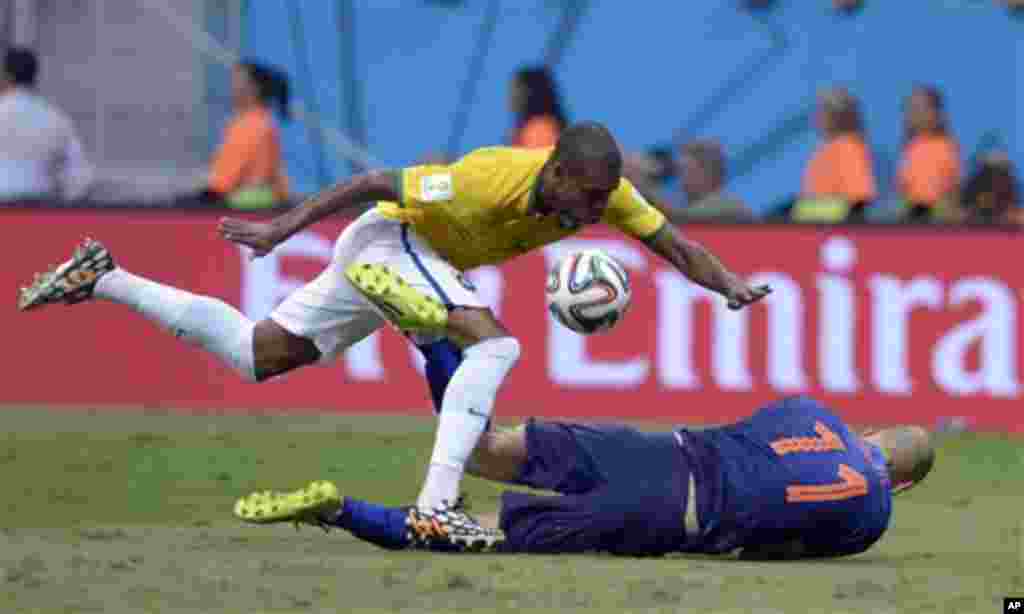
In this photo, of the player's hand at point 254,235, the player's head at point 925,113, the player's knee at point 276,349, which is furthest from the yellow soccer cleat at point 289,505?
the player's head at point 925,113

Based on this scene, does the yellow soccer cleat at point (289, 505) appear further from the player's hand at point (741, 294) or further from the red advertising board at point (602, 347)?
the red advertising board at point (602, 347)

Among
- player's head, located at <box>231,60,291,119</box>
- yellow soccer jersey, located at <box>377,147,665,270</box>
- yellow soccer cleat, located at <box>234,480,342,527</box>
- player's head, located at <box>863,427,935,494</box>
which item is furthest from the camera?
player's head, located at <box>231,60,291,119</box>

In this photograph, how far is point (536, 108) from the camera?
18234 mm

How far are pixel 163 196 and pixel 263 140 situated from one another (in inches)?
70.0

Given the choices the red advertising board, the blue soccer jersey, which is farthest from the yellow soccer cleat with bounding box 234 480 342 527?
the red advertising board

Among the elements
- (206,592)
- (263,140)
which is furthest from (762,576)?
(263,140)

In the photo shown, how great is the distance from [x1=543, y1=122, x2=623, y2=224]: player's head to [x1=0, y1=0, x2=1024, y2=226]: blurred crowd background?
30.7ft

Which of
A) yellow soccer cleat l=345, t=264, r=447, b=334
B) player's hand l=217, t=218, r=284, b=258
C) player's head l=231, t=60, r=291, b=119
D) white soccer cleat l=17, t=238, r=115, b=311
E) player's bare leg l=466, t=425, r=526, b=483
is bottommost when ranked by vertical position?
player's bare leg l=466, t=425, r=526, b=483

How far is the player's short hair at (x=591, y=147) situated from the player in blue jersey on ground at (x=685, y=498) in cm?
106

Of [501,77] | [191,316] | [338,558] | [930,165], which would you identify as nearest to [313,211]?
[191,316]

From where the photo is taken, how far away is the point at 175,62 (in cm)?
2019

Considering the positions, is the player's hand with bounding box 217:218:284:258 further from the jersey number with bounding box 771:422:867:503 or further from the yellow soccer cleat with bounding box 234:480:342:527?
the jersey number with bounding box 771:422:867:503

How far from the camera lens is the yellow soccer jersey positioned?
10555mm

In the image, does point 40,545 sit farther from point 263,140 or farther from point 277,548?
point 263,140
